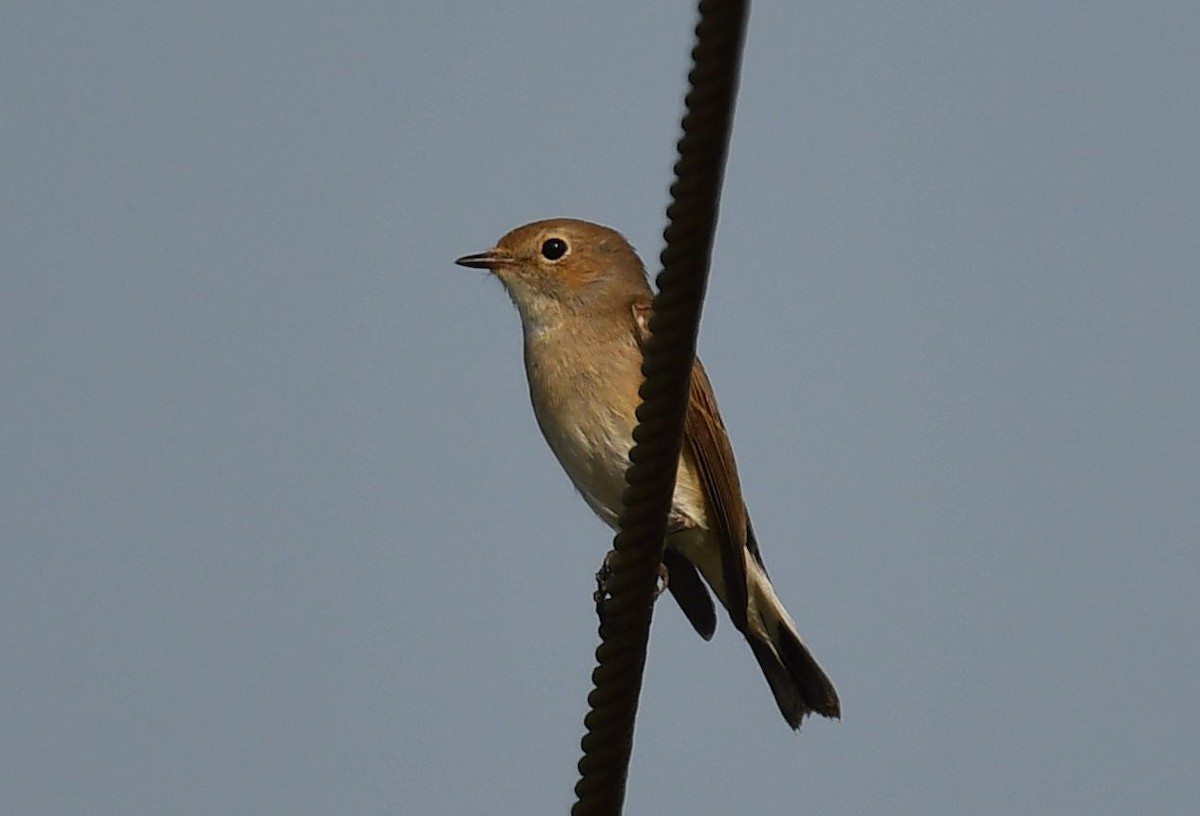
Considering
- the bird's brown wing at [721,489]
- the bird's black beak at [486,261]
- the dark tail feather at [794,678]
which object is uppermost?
the bird's black beak at [486,261]

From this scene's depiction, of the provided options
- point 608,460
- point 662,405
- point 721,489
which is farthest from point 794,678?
point 662,405

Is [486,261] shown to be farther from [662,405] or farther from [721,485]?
[662,405]

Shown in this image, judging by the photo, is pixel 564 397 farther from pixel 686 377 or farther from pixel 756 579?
pixel 686 377

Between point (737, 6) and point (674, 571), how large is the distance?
424 cm

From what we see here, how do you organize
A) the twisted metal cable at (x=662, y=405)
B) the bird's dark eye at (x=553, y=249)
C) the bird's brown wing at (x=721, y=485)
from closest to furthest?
the twisted metal cable at (x=662, y=405) < the bird's brown wing at (x=721, y=485) < the bird's dark eye at (x=553, y=249)

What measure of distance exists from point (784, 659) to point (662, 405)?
352cm

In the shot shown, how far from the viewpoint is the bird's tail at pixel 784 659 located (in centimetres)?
683

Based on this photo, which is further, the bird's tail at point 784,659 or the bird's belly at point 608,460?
the bird's tail at point 784,659

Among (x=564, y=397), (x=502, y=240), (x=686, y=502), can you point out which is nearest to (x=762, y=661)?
(x=686, y=502)

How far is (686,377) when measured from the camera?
356cm

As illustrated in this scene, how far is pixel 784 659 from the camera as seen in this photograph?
6945 millimetres

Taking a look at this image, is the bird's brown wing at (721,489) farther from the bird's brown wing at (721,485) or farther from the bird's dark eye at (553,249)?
the bird's dark eye at (553,249)

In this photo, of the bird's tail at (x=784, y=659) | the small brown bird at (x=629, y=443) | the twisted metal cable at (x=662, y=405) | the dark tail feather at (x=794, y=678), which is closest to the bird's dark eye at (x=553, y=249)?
the small brown bird at (x=629, y=443)

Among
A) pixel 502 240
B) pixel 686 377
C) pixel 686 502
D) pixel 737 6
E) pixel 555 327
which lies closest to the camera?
pixel 737 6
